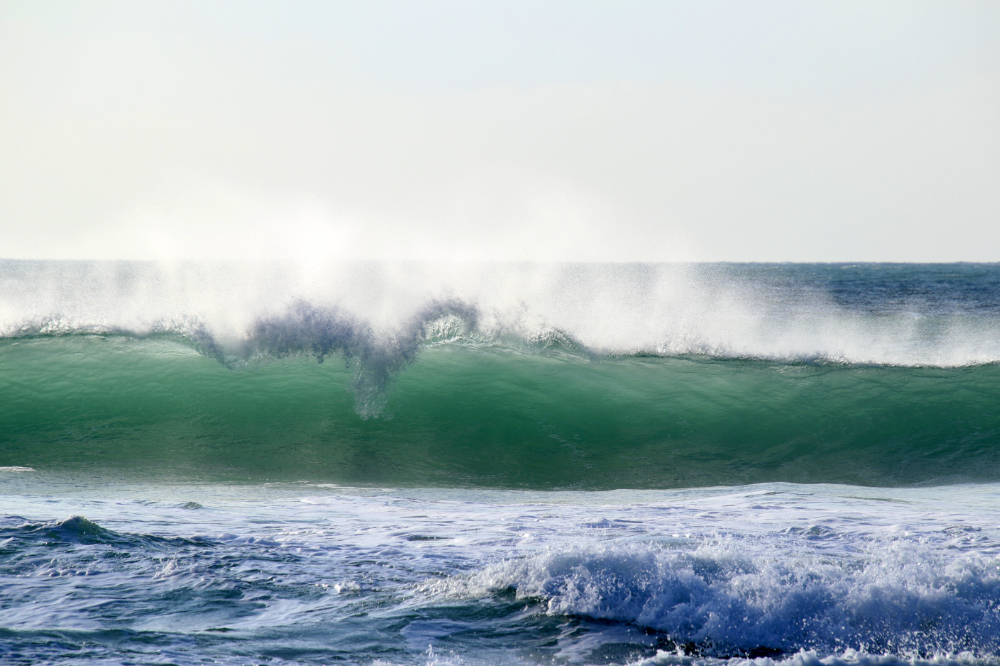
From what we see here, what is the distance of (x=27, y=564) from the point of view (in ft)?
12.1

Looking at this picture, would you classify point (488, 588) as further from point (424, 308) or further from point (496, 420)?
point (424, 308)

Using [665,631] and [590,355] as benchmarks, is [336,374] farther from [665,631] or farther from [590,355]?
[665,631]

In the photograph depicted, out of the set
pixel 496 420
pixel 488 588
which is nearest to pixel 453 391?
pixel 496 420

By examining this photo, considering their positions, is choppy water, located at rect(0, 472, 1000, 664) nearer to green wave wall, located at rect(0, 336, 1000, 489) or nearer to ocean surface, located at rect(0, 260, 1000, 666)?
ocean surface, located at rect(0, 260, 1000, 666)

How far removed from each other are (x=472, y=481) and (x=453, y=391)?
2.37 metres

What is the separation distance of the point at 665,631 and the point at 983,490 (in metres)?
4.74

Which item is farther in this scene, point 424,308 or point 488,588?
point 424,308

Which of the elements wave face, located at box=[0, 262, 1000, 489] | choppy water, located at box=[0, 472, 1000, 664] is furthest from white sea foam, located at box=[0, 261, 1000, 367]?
choppy water, located at box=[0, 472, 1000, 664]

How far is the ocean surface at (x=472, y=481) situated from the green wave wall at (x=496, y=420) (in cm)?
5

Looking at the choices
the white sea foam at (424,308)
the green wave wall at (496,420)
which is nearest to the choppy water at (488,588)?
the green wave wall at (496,420)

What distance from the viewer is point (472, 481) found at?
708 centimetres

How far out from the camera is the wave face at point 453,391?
752cm

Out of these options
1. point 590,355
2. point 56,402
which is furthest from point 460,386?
point 56,402

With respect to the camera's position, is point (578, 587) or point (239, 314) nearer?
point (578, 587)
